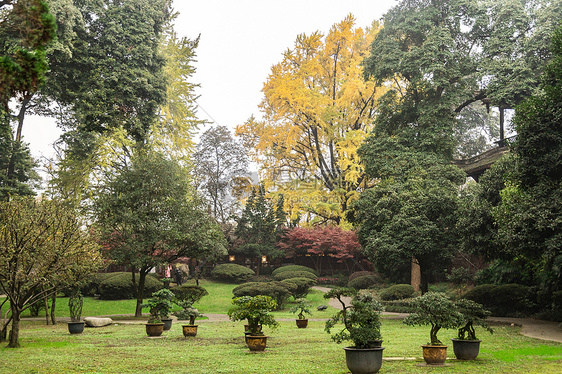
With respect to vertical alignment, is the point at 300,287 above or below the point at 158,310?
below

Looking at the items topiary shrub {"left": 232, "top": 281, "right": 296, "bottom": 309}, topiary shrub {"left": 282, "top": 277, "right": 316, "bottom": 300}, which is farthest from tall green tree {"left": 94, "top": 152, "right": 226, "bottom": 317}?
topiary shrub {"left": 282, "top": 277, "right": 316, "bottom": 300}

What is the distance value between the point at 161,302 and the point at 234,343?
3115 millimetres

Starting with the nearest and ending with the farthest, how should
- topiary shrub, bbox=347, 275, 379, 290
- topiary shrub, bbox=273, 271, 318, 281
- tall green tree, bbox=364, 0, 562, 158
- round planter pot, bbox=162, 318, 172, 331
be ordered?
round planter pot, bbox=162, 318, 172, 331 → tall green tree, bbox=364, 0, 562, 158 → topiary shrub, bbox=347, 275, 379, 290 → topiary shrub, bbox=273, 271, 318, 281

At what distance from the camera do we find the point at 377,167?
912 inches

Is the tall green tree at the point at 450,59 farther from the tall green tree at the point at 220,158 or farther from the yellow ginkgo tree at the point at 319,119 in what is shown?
the tall green tree at the point at 220,158

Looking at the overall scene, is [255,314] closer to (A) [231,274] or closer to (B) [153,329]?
(B) [153,329]

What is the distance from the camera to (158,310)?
1350 cm

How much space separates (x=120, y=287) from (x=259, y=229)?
13.7 m

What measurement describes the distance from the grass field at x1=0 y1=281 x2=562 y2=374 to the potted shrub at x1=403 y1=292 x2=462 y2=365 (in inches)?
11.0

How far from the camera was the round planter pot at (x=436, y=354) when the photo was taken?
26.5ft

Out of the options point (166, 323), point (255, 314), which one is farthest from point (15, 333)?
point (255, 314)

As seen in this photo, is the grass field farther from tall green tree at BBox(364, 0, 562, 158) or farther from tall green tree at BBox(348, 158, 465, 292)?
tall green tree at BBox(364, 0, 562, 158)

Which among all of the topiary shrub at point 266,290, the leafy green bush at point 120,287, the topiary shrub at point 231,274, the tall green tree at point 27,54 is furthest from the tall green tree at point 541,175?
the topiary shrub at point 231,274

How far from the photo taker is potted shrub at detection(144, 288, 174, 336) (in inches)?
503
